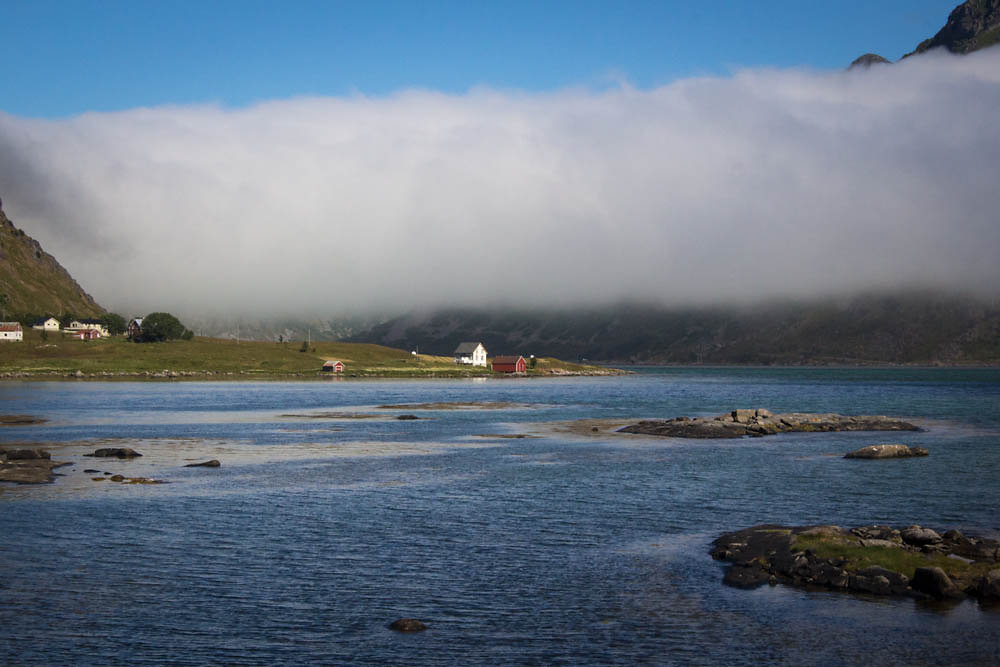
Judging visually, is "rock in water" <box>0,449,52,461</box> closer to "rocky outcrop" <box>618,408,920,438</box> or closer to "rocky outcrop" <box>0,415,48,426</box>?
"rocky outcrop" <box>0,415,48,426</box>

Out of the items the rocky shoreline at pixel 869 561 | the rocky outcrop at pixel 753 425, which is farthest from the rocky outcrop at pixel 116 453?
the rocky outcrop at pixel 753 425

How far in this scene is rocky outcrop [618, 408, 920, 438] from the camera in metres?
89.9

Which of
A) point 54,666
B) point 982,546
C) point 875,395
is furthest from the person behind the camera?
point 875,395

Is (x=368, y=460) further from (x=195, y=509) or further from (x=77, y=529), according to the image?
(x=77, y=529)

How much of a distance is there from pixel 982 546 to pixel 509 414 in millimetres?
93460

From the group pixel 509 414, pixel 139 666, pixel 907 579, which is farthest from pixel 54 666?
pixel 509 414

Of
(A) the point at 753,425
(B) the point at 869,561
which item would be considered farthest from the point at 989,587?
(A) the point at 753,425

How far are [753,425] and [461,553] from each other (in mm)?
64656

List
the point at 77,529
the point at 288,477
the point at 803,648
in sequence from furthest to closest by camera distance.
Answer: the point at 288,477 < the point at 77,529 < the point at 803,648

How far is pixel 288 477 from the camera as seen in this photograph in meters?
57.7

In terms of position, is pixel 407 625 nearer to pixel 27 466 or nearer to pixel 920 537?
pixel 920 537

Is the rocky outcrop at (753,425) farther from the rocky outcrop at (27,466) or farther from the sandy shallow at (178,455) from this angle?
the rocky outcrop at (27,466)

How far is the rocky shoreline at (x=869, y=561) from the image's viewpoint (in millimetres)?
29672

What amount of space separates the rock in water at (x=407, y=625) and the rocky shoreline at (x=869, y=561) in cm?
1234
